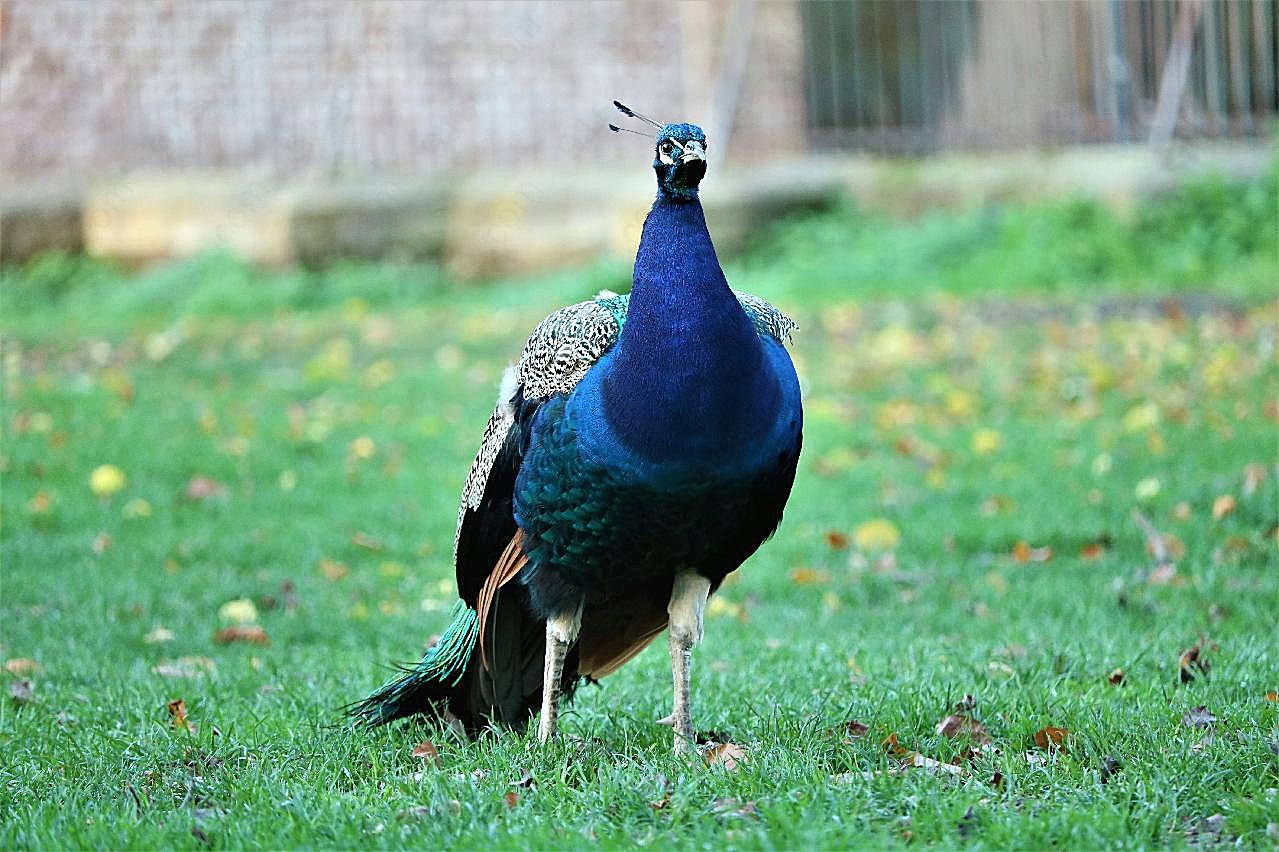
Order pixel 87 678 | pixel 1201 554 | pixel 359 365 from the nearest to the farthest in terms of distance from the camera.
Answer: pixel 87 678 → pixel 1201 554 → pixel 359 365

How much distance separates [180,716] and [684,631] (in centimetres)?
151

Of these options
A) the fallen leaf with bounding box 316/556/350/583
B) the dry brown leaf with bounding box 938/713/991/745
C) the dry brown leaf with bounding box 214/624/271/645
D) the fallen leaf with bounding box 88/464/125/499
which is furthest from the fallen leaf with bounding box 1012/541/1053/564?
the fallen leaf with bounding box 88/464/125/499

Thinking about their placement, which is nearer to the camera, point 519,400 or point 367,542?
point 519,400

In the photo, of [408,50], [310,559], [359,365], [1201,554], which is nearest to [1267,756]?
[1201,554]

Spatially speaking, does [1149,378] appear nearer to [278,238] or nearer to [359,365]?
[359,365]

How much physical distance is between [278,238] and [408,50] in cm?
227

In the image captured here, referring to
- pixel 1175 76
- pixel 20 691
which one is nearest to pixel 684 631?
pixel 20 691

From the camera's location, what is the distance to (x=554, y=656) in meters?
4.52

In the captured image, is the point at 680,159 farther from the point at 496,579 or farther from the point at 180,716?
the point at 180,716

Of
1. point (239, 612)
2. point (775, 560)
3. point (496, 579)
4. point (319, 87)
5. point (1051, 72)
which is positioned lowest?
point (775, 560)

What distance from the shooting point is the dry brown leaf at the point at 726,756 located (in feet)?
13.3

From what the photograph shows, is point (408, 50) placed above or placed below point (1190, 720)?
above

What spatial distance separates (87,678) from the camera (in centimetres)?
542

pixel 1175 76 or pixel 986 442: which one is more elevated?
pixel 1175 76
